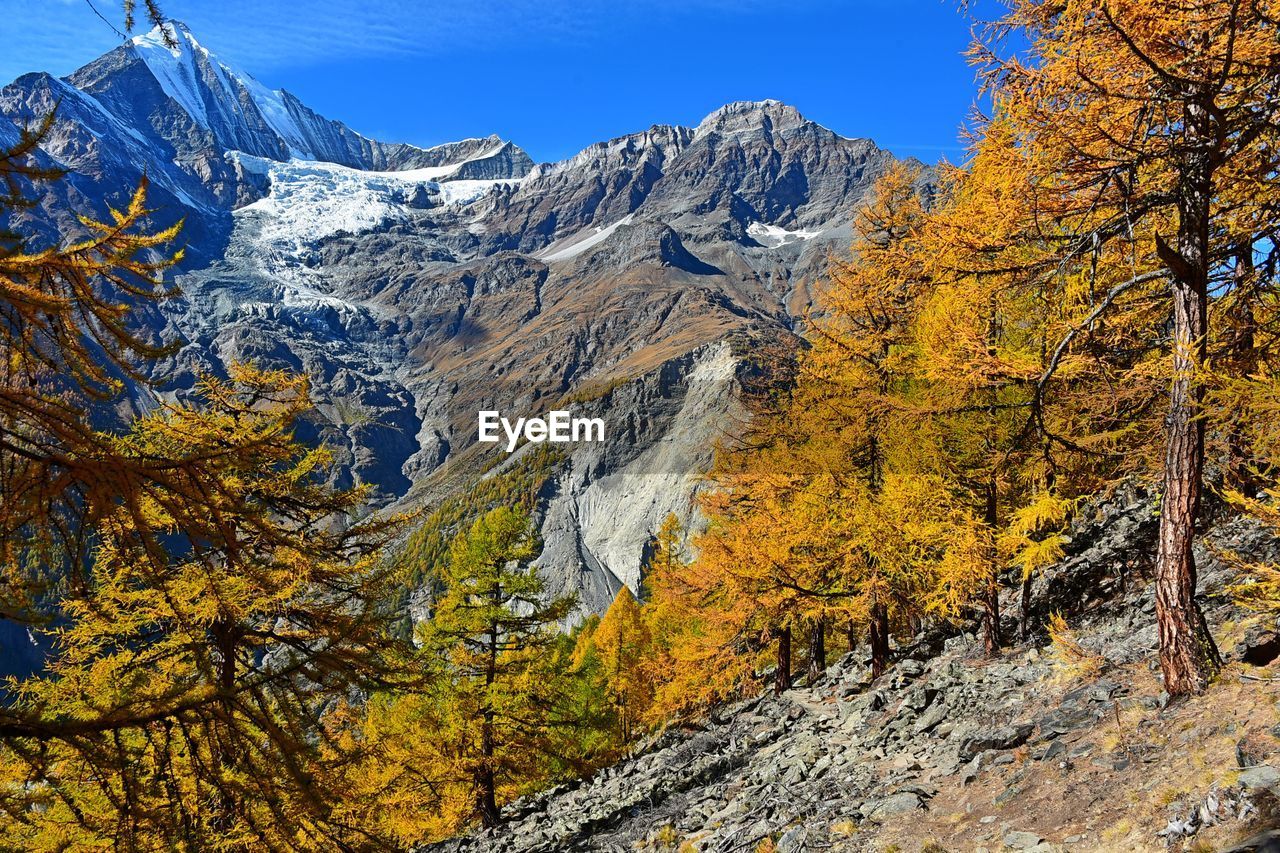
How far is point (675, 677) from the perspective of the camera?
2031cm

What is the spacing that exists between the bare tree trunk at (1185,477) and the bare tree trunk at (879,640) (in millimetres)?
8089

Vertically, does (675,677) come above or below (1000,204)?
below

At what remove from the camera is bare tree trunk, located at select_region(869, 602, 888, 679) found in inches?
587

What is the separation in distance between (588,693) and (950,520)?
585 inches

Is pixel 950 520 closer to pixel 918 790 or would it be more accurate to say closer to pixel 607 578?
pixel 918 790

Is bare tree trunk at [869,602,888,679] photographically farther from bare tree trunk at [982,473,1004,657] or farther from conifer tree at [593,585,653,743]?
conifer tree at [593,585,653,743]

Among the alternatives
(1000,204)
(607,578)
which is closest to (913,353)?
(1000,204)

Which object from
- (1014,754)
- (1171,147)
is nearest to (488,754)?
(1014,754)

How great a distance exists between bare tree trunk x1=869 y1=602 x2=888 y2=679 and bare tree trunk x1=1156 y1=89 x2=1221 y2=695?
8089 millimetres

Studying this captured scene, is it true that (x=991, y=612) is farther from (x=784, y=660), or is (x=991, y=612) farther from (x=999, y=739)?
(x=784, y=660)

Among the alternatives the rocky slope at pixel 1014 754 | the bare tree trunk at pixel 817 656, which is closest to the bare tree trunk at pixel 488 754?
the rocky slope at pixel 1014 754

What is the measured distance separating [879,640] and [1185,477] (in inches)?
367

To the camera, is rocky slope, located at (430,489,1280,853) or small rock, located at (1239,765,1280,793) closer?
small rock, located at (1239,765,1280,793)

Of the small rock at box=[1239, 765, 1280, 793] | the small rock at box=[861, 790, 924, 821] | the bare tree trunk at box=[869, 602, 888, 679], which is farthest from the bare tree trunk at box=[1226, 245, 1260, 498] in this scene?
the bare tree trunk at box=[869, 602, 888, 679]
